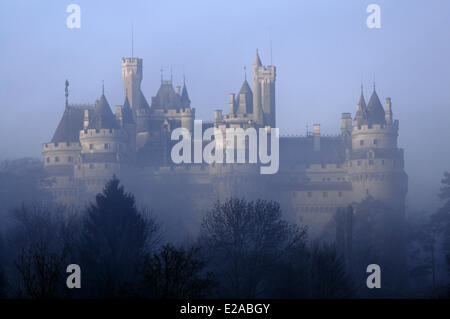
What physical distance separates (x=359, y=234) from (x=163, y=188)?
17947 millimetres

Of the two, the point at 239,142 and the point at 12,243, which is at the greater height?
the point at 239,142

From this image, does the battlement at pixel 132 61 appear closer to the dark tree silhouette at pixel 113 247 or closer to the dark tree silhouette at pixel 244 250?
the dark tree silhouette at pixel 244 250

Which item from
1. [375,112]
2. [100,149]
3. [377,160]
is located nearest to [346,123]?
[375,112]

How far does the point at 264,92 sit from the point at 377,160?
41.6 feet

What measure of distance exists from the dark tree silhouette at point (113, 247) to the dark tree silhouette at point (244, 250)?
2719 mm

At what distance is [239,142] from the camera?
8738 centimetres

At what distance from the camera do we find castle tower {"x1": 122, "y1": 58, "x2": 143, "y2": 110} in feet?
312

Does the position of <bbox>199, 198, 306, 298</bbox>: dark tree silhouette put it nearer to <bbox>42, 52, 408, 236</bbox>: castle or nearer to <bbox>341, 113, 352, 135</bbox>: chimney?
<bbox>42, 52, 408, 236</bbox>: castle

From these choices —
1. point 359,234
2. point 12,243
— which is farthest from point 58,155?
point 12,243

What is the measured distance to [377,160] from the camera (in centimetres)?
8550

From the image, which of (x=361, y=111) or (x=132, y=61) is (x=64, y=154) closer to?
(x=132, y=61)

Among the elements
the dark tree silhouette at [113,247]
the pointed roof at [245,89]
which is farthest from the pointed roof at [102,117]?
the dark tree silhouette at [113,247]

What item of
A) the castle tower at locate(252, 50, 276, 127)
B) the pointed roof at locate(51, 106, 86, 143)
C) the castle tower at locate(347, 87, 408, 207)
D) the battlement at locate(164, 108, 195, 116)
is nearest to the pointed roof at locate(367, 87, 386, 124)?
the castle tower at locate(347, 87, 408, 207)
